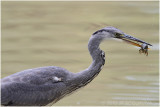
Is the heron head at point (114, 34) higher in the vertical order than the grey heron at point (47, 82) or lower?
higher

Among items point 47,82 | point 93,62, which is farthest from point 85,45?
point 47,82

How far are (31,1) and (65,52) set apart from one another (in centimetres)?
732

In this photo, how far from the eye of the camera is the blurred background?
32.0ft

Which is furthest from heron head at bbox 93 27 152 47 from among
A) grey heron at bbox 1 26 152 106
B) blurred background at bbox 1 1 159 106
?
blurred background at bbox 1 1 159 106

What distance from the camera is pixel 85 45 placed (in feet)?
42.4

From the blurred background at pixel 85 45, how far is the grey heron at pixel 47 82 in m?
0.47

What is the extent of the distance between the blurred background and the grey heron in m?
0.47

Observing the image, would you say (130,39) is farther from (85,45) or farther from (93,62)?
(85,45)

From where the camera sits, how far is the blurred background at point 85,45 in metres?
A: 9.77

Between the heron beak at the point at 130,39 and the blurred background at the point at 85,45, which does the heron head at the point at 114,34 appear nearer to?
the heron beak at the point at 130,39

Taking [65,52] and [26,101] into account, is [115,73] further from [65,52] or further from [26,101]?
[26,101]

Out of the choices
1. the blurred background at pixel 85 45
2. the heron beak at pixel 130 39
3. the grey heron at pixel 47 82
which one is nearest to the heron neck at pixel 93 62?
the grey heron at pixel 47 82

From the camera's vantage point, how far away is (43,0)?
1964 cm

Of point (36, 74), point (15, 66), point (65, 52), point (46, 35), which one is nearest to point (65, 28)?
point (46, 35)
